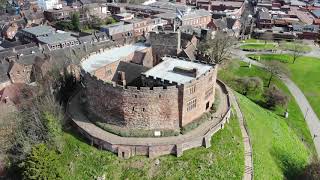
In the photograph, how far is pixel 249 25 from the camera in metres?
107

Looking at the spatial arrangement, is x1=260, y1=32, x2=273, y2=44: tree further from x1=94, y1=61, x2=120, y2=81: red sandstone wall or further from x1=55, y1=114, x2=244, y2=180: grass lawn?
x1=55, y1=114, x2=244, y2=180: grass lawn

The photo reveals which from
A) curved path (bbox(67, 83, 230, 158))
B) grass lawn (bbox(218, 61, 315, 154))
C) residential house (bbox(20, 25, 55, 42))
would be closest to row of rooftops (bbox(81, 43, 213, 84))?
→ curved path (bbox(67, 83, 230, 158))

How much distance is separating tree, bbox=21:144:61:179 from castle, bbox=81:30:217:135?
8.05 metres

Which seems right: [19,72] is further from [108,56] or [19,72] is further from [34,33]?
[108,56]

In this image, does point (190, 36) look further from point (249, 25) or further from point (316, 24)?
point (316, 24)

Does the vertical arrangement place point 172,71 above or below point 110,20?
below

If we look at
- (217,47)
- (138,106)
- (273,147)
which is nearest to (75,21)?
(217,47)

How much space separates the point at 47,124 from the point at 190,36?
124 feet

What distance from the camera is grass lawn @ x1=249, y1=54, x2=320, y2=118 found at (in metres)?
65.9

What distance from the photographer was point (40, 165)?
33.4 metres

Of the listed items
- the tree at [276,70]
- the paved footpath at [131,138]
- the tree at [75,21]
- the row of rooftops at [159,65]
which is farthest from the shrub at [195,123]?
the tree at [75,21]

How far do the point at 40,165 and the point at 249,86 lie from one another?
4307 centimetres

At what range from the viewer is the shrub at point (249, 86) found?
6450 centimetres

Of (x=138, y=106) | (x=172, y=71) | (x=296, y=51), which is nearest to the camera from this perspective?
(x=138, y=106)
